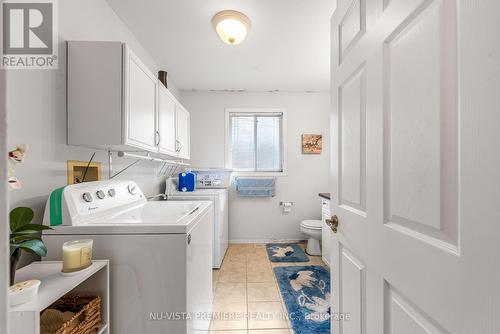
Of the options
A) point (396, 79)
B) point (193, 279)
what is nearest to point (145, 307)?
point (193, 279)

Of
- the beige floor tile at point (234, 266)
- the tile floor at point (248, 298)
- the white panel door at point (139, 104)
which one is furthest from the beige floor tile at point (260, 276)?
the white panel door at point (139, 104)

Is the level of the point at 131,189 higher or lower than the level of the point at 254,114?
lower

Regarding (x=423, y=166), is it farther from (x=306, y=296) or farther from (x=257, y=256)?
(x=257, y=256)

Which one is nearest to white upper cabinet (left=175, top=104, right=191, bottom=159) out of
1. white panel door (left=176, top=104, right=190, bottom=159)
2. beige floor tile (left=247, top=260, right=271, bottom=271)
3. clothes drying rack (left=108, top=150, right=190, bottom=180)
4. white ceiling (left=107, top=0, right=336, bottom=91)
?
white panel door (left=176, top=104, right=190, bottom=159)

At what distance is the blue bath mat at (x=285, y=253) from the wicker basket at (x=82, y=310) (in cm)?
211

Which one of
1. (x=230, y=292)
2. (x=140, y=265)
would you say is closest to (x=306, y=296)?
(x=230, y=292)

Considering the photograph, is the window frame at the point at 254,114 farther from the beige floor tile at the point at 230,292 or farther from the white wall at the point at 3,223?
the white wall at the point at 3,223

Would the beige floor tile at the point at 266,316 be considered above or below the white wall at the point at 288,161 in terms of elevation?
below

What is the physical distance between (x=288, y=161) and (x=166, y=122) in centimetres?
198

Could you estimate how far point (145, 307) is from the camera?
42.9 inches

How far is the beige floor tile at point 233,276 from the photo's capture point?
231 cm

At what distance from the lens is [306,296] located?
199 cm

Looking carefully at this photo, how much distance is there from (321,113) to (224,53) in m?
1.81

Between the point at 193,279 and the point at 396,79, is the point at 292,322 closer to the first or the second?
the point at 193,279
